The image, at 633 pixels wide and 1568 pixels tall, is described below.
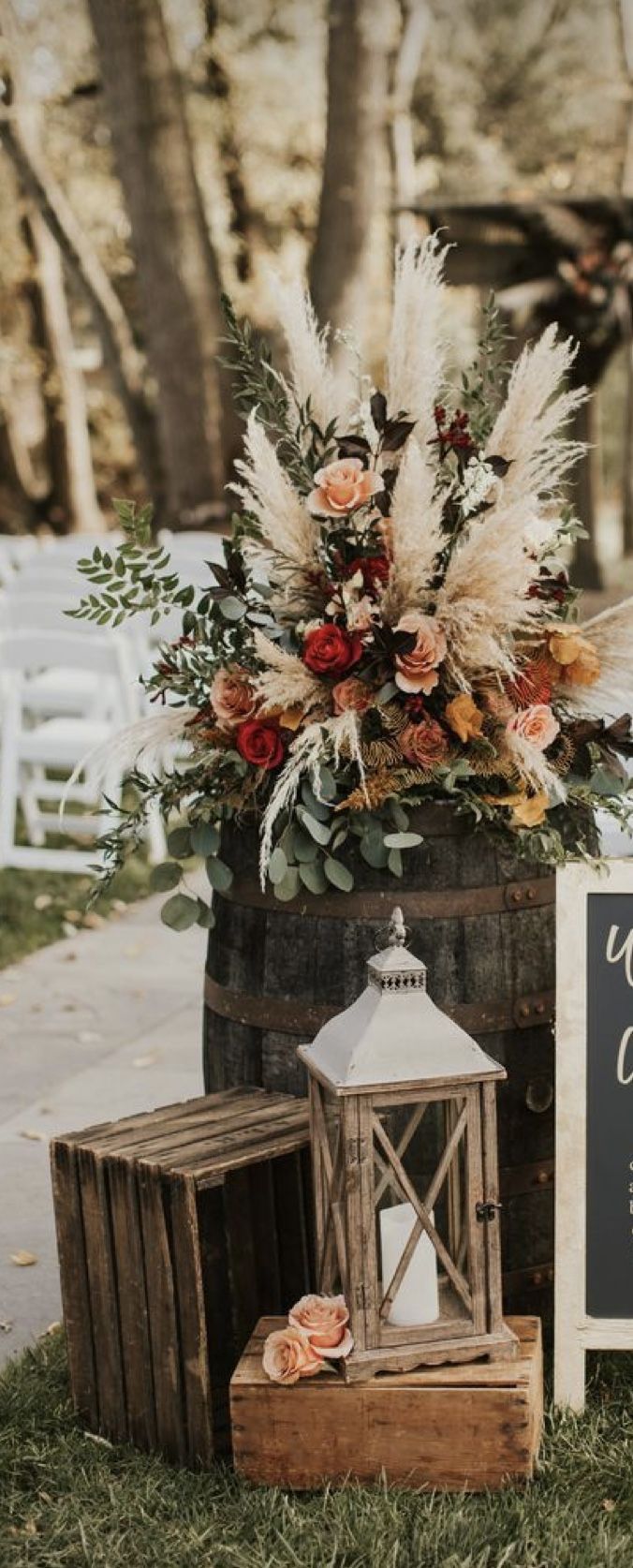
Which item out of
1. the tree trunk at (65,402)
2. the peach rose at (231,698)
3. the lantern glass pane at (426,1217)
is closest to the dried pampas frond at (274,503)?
the peach rose at (231,698)

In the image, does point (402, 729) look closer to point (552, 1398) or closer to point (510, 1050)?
point (510, 1050)

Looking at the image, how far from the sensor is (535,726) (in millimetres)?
3244

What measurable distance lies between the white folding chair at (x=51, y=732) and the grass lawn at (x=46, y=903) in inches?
3.2

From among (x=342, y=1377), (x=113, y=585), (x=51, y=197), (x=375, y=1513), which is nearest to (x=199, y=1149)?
(x=342, y=1377)

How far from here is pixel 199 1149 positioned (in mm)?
3223

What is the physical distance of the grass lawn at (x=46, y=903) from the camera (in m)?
7.00

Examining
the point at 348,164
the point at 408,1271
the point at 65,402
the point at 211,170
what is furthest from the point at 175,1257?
the point at 211,170

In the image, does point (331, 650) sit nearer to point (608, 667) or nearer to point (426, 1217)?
point (608, 667)

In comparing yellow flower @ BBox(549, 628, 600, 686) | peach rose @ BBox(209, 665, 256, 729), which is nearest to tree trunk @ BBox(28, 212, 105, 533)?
peach rose @ BBox(209, 665, 256, 729)

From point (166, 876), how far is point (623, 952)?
857 mm

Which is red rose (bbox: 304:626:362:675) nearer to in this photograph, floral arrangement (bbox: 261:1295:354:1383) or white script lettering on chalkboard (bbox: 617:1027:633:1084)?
white script lettering on chalkboard (bbox: 617:1027:633:1084)

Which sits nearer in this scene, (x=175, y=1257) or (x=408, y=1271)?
(x=408, y=1271)

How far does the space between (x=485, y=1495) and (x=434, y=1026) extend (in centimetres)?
77

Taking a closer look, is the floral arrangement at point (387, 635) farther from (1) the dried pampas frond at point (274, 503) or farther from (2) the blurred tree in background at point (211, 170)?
(2) the blurred tree in background at point (211, 170)
